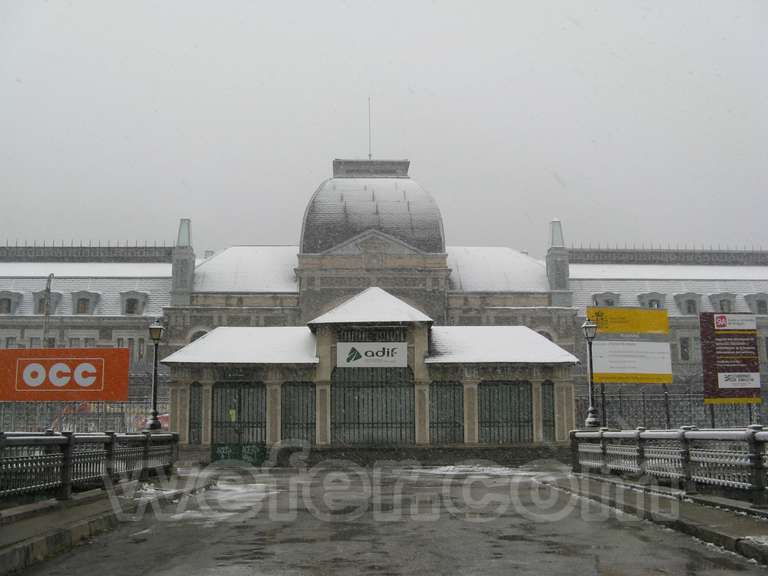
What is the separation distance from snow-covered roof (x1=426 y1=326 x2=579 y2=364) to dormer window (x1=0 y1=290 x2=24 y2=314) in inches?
A: 1813

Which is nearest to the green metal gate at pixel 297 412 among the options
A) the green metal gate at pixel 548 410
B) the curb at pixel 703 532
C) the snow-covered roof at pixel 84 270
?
the green metal gate at pixel 548 410

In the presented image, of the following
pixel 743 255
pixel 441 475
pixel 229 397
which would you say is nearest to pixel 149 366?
pixel 229 397

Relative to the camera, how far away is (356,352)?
119ft

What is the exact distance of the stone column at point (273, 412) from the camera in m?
35.8

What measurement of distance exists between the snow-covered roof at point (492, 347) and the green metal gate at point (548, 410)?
1191mm

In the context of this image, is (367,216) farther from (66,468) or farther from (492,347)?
(66,468)

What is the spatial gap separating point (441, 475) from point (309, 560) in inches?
644

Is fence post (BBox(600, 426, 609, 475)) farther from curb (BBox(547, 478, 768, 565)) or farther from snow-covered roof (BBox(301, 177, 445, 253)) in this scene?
snow-covered roof (BBox(301, 177, 445, 253))

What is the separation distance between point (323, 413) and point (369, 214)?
3563cm

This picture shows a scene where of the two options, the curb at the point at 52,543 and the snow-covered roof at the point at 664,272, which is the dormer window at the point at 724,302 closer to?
the snow-covered roof at the point at 664,272

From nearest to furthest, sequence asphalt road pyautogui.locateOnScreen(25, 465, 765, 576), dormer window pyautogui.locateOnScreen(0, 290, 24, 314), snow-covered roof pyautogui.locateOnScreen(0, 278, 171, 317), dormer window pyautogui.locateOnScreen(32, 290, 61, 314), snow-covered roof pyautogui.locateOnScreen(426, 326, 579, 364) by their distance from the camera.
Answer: asphalt road pyautogui.locateOnScreen(25, 465, 765, 576) → snow-covered roof pyautogui.locateOnScreen(426, 326, 579, 364) → dormer window pyautogui.locateOnScreen(32, 290, 61, 314) → dormer window pyautogui.locateOnScreen(0, 290, 24, 314) → snow-covered roof pyautogui.locateOnScreen(0, 278, 171, 317)

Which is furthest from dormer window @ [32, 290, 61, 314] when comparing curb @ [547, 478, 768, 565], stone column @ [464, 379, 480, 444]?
curb @ [547, 478, 768, 565]

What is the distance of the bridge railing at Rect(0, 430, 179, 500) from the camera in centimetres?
1242

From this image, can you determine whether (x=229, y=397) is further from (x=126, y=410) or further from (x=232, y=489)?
(x=232, y=489)
